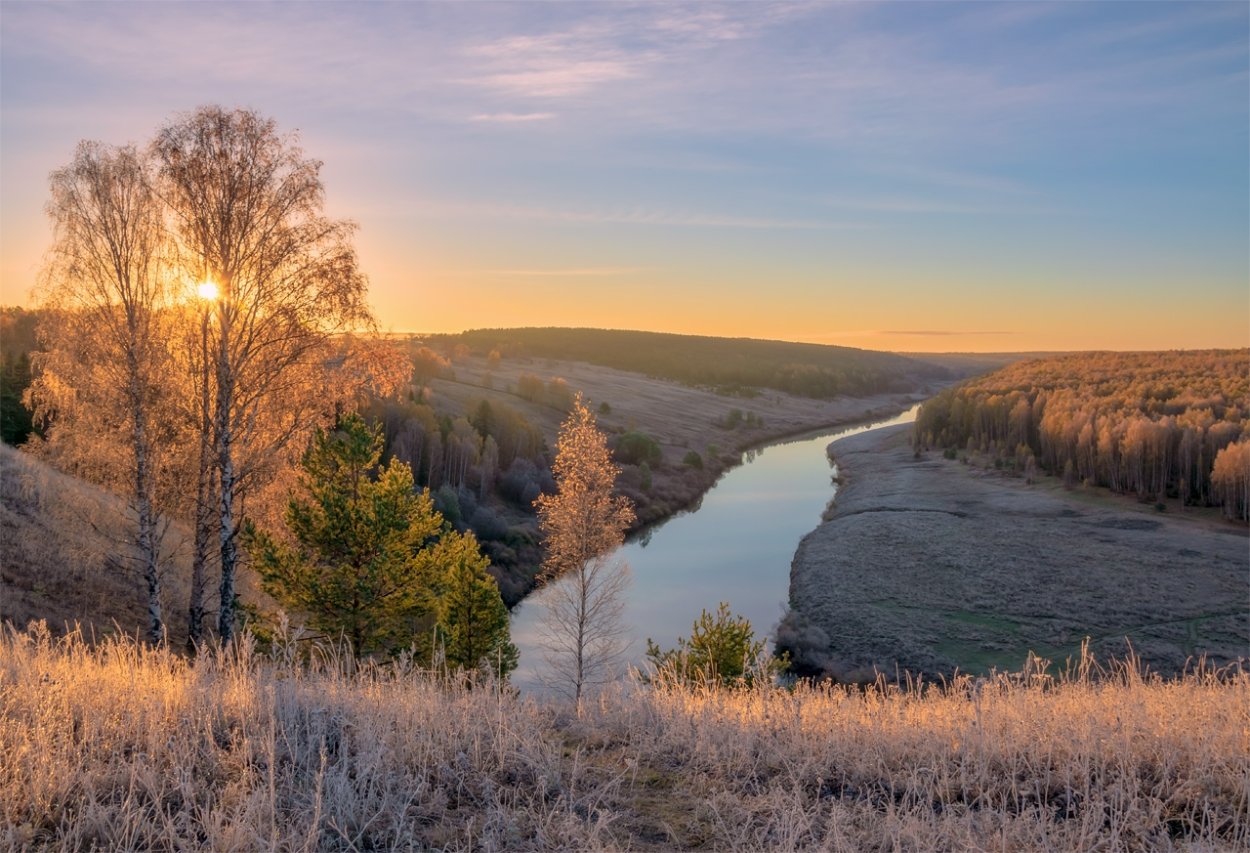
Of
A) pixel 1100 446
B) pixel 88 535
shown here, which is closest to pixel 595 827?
pixel 88 535

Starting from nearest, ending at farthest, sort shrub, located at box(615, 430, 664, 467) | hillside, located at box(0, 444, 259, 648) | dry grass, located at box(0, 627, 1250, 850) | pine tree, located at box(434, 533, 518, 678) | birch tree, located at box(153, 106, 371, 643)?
dry grass, located at box(0, 627, 1250, 850)
birch tree, located at box(153, 106, 371, 643)
hillside, located at box(0, 444, 259, 648)
pine tree, located at box(434, 533, 518, 678)
shrub, located at box(615, 430, 664, 467)

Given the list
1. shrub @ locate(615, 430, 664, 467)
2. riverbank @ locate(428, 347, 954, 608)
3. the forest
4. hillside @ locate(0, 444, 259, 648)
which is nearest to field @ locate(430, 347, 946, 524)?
riverbank @ locate(428, 347, 954, 608)

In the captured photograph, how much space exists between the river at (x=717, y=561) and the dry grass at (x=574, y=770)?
1135 cm

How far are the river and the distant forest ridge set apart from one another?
223 ft

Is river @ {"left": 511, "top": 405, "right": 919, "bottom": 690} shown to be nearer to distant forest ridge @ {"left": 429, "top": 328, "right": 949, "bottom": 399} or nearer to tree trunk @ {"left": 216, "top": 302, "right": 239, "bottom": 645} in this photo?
tree trunk @ {"left": 216, "top": 302, "right": 239, "bottom": 645}

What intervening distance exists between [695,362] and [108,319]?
15438 centimetres

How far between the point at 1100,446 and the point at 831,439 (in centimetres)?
4201

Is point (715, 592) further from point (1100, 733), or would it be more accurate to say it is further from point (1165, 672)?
point (1100, 733)

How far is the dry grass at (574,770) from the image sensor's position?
351 centimetres

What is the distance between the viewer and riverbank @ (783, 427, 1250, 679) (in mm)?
25375

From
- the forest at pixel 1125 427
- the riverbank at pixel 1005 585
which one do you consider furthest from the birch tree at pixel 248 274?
the forest at pixel 1125 427

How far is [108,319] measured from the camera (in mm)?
12406

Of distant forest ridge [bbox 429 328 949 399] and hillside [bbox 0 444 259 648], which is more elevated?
distant forest ridge [bbox 429 328 949 399]

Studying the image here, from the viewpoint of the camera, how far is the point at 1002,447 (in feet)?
207
